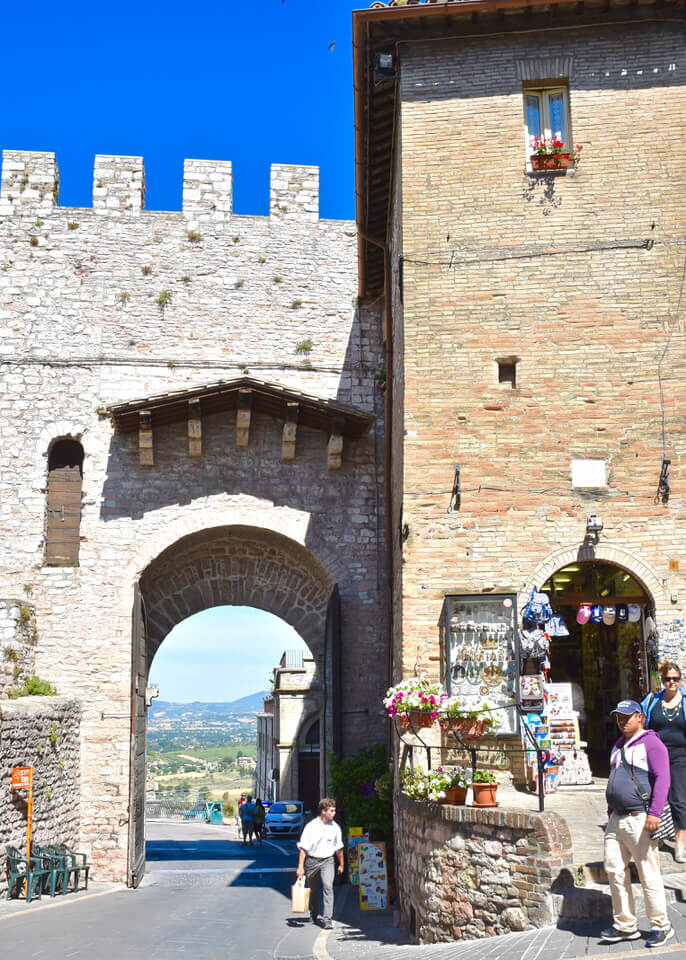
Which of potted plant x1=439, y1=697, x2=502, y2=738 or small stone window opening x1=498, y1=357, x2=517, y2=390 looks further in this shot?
small stone window opening x1=498, y1=357, x2=517, y2=390

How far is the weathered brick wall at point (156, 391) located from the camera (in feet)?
46.3

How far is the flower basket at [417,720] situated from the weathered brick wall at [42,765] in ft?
16.3

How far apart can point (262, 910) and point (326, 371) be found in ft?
26.6

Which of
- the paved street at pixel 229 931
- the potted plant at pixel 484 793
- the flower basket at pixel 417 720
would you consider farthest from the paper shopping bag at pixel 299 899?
the potted plant at pixel 484 793

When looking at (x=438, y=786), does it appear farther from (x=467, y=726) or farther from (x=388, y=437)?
(x=388, y=437)

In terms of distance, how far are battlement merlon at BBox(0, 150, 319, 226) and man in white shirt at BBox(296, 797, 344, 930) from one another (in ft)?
33.8

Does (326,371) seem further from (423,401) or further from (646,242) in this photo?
(646,242)

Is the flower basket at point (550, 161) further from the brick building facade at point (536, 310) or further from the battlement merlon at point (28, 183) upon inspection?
the battlement merlon at point (28, 183)

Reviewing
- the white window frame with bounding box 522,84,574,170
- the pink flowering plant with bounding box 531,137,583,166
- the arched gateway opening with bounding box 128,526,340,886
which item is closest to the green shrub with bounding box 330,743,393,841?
the arched gateway opening with bounding box 128,526,340,886

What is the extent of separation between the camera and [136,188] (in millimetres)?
15906

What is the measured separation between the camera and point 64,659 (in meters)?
14.0

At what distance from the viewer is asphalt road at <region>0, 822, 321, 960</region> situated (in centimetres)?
781

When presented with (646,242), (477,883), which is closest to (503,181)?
(646,242)

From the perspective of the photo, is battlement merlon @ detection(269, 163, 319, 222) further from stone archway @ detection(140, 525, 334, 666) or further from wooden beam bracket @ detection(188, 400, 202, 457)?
stone archway @ detection(140, 525, 334, 666)
